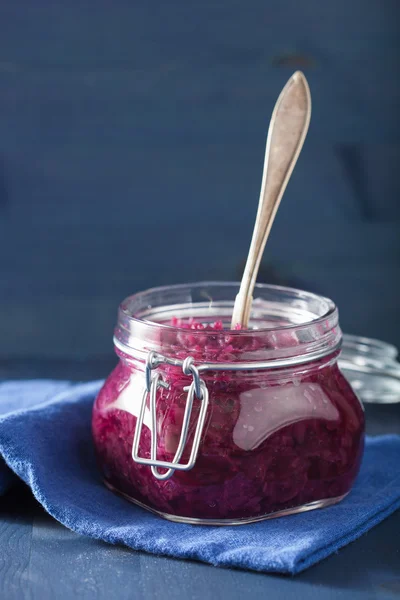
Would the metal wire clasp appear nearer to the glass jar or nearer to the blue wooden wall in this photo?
the glass jar

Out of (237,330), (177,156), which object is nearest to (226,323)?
(237,330)

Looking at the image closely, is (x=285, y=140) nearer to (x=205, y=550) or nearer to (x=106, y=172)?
(x=205, y=550)

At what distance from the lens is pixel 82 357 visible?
1.81 m

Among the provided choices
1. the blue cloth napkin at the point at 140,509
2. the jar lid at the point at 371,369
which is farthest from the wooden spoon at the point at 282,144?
the jar lid at the point at 371,369

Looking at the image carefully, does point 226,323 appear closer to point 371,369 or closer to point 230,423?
point 230,423

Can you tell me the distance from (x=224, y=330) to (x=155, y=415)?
0.38 ft

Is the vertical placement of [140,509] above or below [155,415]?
below

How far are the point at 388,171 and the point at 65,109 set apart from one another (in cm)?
64

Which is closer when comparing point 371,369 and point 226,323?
point 226,323

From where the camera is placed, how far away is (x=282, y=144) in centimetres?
98

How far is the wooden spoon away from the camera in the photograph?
38.1 inches

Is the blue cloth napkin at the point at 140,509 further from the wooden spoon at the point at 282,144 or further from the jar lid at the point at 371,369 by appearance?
the wooden spoon at the point at 282,144

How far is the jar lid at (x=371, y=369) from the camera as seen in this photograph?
137cm

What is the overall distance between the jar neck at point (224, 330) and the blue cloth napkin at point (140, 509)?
147mm
